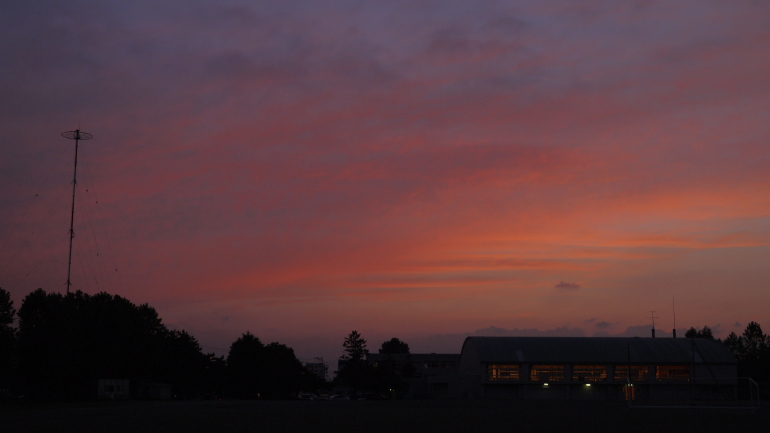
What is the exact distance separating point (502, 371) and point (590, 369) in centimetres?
1227

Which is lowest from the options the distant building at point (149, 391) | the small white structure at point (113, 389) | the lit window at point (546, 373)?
the distant building at point (149, 391)

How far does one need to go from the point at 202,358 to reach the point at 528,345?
7008 cm

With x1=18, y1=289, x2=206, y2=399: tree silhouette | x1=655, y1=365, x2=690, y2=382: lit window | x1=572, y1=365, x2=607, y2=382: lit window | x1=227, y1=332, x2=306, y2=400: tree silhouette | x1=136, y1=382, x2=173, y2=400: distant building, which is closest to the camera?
x1=18, y1=289, x2=206, y2=399: tree silhouette

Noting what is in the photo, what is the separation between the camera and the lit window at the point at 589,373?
9550 centimetres

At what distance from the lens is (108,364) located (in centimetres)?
9344

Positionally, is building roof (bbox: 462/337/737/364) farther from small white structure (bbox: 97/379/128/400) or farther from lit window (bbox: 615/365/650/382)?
small white structure (bbox: 97/379/128/400)

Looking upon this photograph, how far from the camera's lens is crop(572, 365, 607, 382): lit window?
95500 millimetres

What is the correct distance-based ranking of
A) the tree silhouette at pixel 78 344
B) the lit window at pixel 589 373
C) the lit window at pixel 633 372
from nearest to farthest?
the tree silhouette at pixel 78 344 < the lit window at pixel 589 373 < the lit window at pixel 633 372

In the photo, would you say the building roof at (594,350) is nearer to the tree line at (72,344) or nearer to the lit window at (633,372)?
the lit window at (633,372)

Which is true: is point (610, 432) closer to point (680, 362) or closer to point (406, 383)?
point (680, 362)

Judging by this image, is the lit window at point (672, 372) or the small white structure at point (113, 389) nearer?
the small white structure at point (113, 389)

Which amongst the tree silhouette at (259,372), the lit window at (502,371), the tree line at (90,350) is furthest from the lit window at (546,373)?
the tree silhouette at (259,372)

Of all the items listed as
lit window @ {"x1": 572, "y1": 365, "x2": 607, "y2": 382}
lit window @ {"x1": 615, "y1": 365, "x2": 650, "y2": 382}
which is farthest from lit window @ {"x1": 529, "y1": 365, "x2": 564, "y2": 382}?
lit window @ {"x1": 615, "y1": 365, "x2": 650, "y2": 382}

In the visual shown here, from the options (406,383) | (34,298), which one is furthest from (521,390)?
(34,298)
